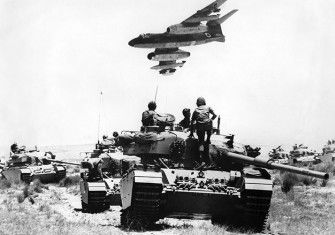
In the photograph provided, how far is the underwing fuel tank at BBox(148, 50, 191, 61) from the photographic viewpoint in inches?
1288

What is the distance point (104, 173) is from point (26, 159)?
11305mm

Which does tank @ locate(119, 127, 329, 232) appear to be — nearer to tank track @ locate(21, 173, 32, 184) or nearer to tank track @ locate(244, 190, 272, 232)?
tank track @ locate(244, 190, 272, 232)

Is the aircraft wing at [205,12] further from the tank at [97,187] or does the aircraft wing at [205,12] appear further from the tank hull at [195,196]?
the tank hull at [195,196]

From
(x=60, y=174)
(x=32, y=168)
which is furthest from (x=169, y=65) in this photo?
(x=32, y=168)

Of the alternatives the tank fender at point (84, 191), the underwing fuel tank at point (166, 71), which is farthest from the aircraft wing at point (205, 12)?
the tank fender at point (84, 191)

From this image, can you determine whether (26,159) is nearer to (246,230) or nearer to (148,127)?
(148,127)

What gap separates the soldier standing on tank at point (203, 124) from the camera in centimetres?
1235

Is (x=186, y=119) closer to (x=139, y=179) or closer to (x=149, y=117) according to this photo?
(x=149, y=117)

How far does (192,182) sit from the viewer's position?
1153 cm

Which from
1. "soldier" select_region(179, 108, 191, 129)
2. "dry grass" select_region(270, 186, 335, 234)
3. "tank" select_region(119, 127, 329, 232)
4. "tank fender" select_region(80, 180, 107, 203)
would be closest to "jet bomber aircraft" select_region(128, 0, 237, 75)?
"dry grass" select_region(270, 186, 335, 234)

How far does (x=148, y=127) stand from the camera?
517 inches

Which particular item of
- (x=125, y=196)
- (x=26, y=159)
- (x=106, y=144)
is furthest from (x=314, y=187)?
(x=26, y=159)

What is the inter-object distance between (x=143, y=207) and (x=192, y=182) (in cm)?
123

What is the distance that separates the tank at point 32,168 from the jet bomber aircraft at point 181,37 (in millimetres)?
8125
